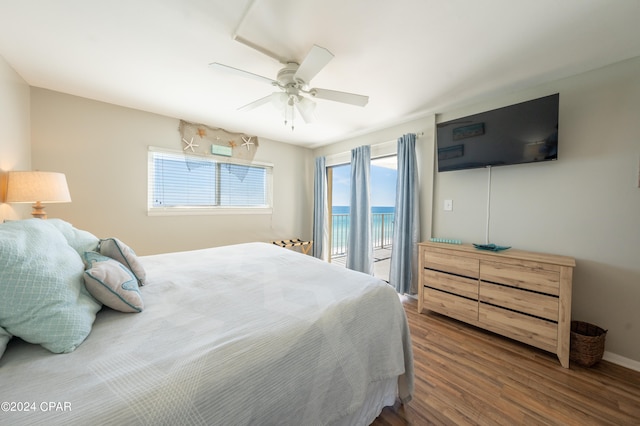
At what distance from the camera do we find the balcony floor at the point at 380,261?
13.9ft

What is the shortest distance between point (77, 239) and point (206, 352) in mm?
1127

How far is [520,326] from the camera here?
193cm

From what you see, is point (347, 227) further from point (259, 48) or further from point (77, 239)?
point (77, 239)

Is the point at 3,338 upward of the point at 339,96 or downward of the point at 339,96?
downward

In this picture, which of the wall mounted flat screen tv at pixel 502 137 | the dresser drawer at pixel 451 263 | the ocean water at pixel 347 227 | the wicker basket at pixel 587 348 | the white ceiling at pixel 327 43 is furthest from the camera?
the ocean water at pixel 347 227

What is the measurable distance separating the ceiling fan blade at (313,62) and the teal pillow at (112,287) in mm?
1599

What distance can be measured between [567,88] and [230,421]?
10.6ft

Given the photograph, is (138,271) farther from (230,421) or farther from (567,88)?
(567,88)

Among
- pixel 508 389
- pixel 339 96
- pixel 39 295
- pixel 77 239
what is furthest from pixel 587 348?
pixel 77 239

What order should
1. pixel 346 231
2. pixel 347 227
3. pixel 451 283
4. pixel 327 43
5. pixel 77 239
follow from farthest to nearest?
1. pixel 346 231
2. pixel 347 227
3. pixel 451 283
4. pixel 327 43
5. pixel 77 239

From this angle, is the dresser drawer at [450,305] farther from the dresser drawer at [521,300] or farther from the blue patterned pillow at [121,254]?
the blue patterned pillow at [121,254]

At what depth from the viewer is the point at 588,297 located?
190 centimetres

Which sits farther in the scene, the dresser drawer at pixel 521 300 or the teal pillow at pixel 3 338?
the dresser drawer at pixel 521 300

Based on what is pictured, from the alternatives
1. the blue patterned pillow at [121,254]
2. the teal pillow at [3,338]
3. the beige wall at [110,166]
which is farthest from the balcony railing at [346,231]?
the teal pillow at [3,338]
